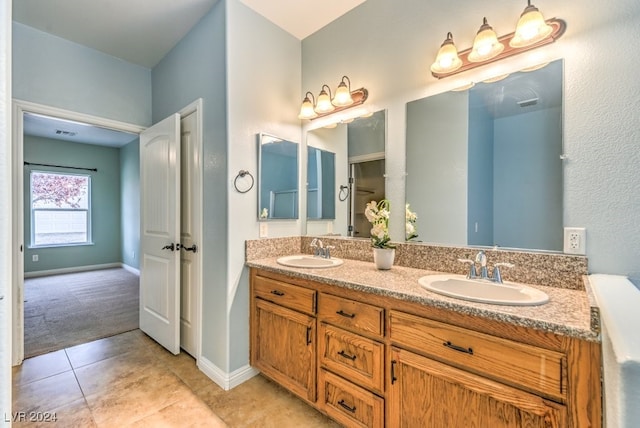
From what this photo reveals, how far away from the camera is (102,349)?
2504 millimetres

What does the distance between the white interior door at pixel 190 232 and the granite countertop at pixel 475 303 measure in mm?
834

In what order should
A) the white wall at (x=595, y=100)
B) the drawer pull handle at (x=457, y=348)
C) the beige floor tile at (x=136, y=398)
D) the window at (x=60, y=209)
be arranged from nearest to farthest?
the drawer pull handle at (x=457, y=348)
the white wall at (x=595, y=100)
the beige floor tile at (x=136, y=398)
the window at (x=60, y=209)

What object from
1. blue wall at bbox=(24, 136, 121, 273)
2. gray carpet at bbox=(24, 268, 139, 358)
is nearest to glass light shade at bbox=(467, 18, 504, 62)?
gray carpet at bbox=(24, 268, 139, 358)

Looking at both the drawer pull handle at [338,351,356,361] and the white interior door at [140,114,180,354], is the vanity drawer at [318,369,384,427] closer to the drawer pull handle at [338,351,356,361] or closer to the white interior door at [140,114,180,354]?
the drawer pull handle at [338,351,356,361]

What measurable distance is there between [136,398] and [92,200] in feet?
17.3

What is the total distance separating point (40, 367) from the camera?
222 cm

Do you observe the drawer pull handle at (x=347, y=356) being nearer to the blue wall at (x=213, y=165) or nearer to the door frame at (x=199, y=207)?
the blue wall at (x=213, y=165)

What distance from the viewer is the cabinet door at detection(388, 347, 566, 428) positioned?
A: 1005mm

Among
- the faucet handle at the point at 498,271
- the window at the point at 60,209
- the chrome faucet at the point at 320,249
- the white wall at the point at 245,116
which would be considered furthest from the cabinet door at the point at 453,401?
the window at the point at 60,209

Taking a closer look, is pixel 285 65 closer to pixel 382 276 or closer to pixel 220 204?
pixel 220 204

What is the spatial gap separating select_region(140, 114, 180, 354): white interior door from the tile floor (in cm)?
32

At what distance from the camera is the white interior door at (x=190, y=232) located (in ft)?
7.48

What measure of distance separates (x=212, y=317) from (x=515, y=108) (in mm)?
2319

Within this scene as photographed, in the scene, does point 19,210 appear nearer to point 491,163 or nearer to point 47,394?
point 47,394
